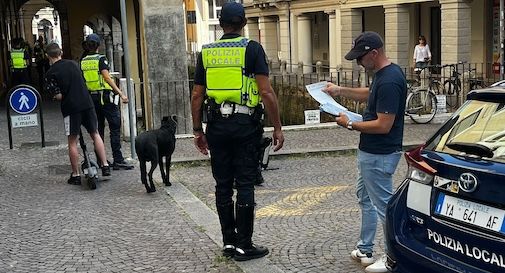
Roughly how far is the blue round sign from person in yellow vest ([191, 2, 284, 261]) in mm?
6708

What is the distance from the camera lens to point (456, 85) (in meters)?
16.9

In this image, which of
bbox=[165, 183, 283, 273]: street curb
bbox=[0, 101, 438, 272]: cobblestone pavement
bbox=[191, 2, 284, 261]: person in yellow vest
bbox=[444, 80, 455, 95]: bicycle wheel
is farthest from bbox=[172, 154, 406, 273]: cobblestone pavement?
bbox=[444, 80, 455, 95]: bicycle wheel

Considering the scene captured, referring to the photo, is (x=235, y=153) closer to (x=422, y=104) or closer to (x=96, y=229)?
(x=96, y=229)

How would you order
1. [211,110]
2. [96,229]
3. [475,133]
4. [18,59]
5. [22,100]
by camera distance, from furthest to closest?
[18,59] < [22,100] < [96,229] < [211,110] < [475,133]

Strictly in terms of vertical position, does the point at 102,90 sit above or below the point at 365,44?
below

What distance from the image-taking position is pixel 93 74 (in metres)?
9.69

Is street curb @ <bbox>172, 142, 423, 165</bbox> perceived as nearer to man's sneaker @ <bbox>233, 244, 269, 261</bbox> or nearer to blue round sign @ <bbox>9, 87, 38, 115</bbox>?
blue round sign @ <bbox>9, 87, 38, 115</bbox>

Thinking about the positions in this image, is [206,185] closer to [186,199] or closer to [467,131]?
[186,199]

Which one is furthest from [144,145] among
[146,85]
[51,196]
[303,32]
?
[303,32]

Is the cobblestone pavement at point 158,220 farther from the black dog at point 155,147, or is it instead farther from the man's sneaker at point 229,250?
the black dog at point 155,147

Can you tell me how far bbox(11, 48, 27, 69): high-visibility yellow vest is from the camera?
827 inches

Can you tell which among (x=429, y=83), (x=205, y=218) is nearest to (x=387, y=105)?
(x=205, y=218)

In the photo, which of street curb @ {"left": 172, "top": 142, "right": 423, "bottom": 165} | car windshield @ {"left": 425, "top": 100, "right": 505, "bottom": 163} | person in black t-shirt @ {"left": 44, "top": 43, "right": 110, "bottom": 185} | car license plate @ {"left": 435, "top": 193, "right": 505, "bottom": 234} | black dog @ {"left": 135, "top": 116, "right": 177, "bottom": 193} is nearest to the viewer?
car license plate @ {"left": 435, "top": 193, "right": 505, "bottom": 234}

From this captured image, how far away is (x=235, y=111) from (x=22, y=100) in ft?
23.4
